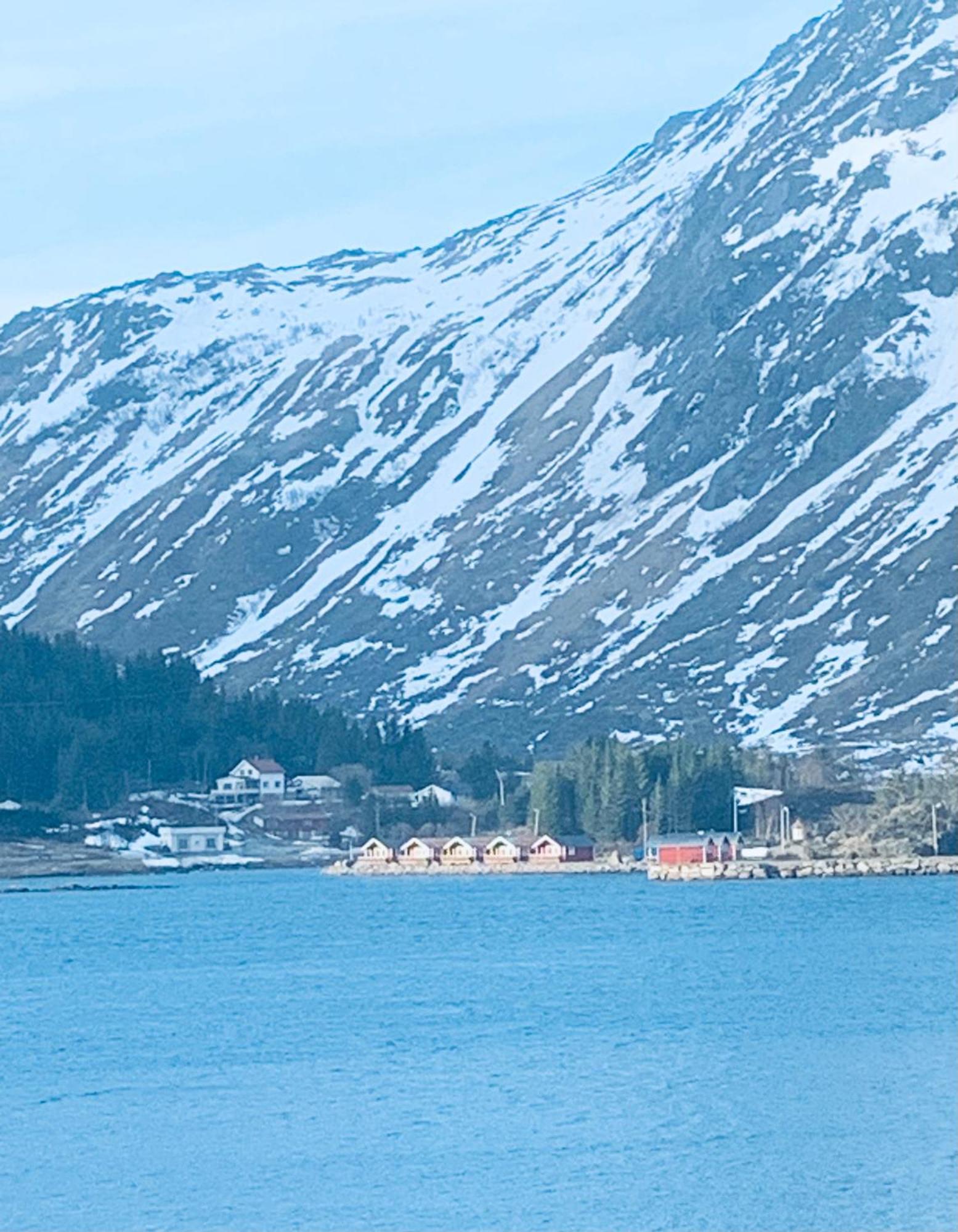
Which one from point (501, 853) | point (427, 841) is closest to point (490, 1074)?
point (501, 853)

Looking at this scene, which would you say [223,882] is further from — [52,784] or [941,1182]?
[941,1182]

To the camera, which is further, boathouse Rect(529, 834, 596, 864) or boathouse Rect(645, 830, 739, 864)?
boathouse Rect(529, 834, 596, 864)

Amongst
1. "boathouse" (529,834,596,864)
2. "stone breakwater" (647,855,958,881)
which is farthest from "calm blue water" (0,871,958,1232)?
"boathouse" (529,834,596,864)

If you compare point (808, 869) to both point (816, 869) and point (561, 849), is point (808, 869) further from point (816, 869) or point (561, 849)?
point (561, 849)

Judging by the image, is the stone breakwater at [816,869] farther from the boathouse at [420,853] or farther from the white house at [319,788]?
the white house at [319,788]

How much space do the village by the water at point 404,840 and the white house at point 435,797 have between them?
15cm

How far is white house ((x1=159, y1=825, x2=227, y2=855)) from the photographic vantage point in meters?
167

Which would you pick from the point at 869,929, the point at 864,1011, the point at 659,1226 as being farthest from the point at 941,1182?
the point at 869,929

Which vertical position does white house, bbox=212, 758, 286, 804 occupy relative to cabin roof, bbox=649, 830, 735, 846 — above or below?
above

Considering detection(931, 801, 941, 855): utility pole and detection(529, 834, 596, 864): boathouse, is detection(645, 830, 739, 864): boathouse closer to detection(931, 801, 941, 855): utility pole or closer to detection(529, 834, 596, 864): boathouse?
detection(529, 834, 596, 864): boathouse

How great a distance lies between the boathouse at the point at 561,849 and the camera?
152 metres

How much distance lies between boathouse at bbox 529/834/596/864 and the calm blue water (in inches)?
1526

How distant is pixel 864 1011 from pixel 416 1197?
28097 millimetres

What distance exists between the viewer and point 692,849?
471 feet
